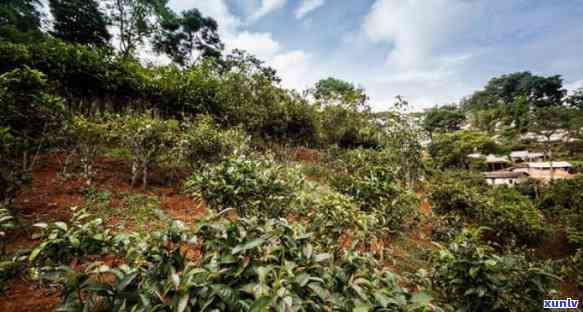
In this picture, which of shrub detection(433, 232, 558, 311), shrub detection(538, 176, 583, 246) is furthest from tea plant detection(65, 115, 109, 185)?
shrub detection(538, 176, 583, 246)

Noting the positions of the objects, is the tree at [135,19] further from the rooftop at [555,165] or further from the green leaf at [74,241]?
the rooftop at [555,165]

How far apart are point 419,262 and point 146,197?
525 centimetres

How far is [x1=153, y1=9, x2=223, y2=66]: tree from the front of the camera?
52.0 ft

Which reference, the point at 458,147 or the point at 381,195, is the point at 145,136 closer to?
the point at 381,195

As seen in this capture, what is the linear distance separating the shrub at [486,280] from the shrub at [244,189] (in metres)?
1.60

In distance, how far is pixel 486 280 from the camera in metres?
1.45

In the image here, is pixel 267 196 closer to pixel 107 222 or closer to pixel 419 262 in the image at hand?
pixel 107 222

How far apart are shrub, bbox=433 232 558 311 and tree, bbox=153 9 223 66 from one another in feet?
62.9

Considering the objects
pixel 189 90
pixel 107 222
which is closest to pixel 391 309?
pixel 107 222

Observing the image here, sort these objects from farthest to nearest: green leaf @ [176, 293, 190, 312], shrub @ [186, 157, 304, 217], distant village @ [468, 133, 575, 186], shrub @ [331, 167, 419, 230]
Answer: distant village @ [468, 133, 575, 186] < shrub @ [331, 167, 419, 230] < shrub @ [186, 157, 304, 217] < green leaf @ [176, 293, 190, 312]

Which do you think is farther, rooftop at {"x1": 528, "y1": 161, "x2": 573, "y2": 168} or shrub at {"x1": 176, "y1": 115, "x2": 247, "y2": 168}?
rooftop at {"x1": 528, "y1": 161, "x2": 573, "y2": 168}

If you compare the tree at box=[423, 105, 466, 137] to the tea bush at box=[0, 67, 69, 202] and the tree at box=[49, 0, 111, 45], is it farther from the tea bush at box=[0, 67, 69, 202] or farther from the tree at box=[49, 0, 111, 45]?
the tea bush at box=[0, 67, 69, 202]

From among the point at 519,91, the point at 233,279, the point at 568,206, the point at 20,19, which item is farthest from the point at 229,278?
the point at 519,91

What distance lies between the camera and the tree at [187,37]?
1584 cm
